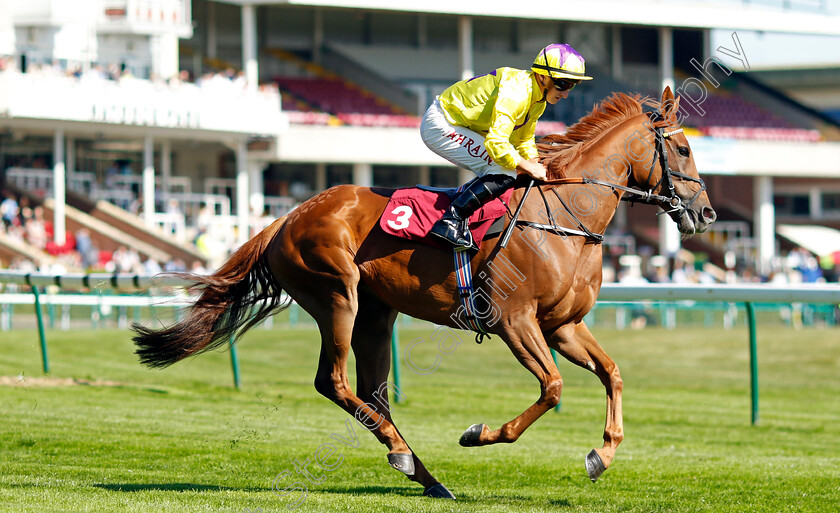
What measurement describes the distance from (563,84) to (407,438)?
309 centimetres

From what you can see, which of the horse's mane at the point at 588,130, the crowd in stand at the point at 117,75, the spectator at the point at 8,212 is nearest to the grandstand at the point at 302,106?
the crowd in stand at the point at 117,75

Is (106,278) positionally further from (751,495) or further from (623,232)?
(623,232)

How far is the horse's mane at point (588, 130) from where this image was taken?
5.82m

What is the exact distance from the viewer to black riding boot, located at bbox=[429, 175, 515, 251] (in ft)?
17.8

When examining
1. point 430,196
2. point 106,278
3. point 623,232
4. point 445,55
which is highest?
point 445,55

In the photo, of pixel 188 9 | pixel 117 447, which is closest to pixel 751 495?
pixel 117 447

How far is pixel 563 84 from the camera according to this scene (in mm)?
5473

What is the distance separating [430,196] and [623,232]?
89.9ft

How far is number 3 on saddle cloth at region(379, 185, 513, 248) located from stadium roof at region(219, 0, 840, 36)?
2360cm

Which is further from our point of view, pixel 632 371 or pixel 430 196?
pixel 632 371

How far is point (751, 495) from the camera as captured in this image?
5.48 metres

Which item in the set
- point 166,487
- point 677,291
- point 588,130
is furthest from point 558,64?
point 677,291

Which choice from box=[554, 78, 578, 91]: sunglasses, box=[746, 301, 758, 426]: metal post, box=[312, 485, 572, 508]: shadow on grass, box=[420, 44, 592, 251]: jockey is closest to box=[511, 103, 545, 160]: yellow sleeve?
box=[420, 44, 592, 251]: jockey

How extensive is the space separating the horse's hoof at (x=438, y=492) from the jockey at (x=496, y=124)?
46.3 inches
